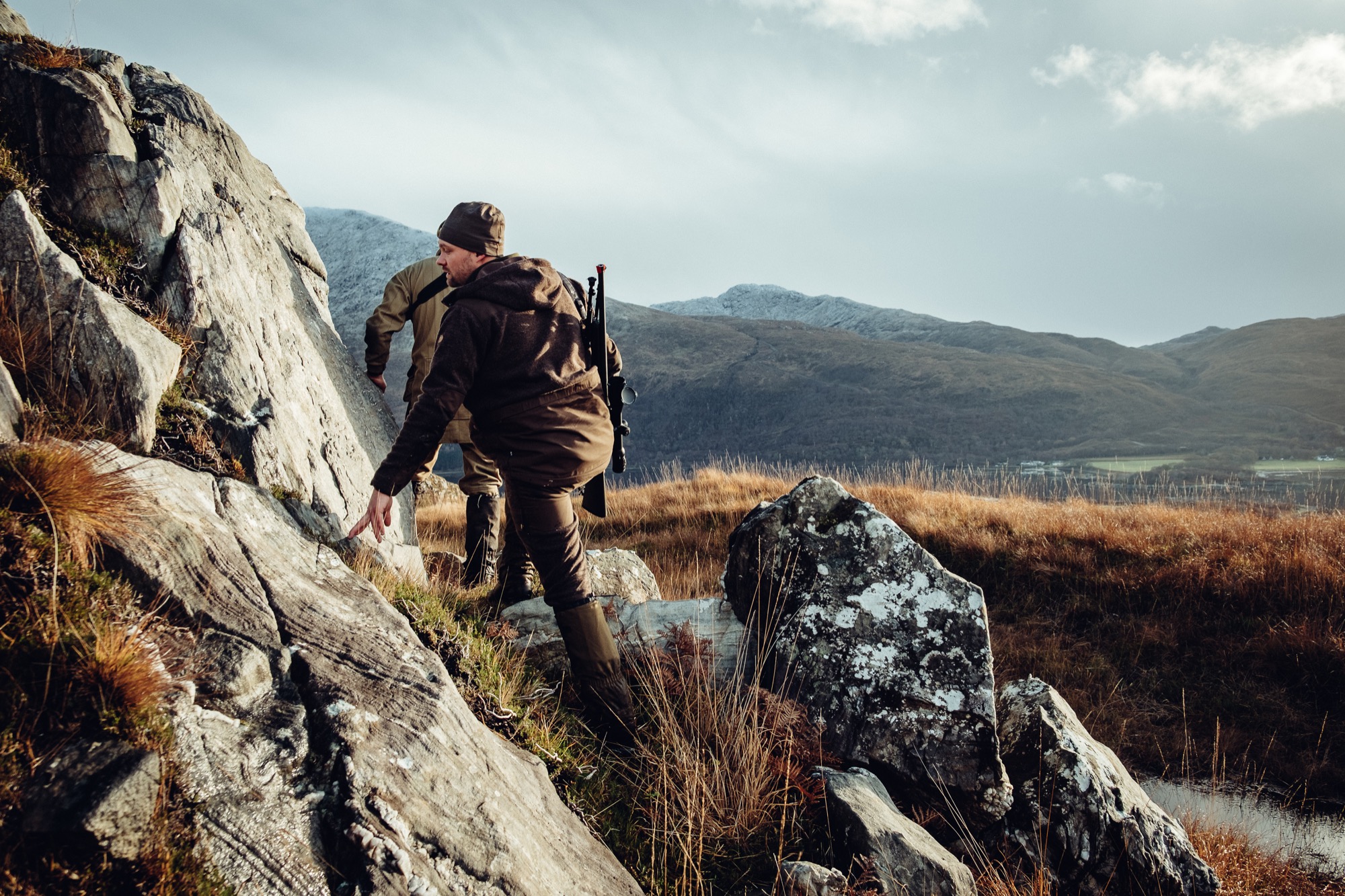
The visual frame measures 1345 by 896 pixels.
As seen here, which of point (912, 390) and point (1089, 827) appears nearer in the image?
point (1089, 827)

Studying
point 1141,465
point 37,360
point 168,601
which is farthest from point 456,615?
point 1141,465

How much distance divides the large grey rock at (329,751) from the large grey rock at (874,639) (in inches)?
76.2

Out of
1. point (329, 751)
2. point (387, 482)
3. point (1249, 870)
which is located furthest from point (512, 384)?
point (1249, 870)

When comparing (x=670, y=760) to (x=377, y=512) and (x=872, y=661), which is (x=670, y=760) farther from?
(x=377, y=512)

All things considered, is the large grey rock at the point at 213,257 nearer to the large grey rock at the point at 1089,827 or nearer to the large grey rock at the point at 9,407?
the large grey rock at the point at 9,407

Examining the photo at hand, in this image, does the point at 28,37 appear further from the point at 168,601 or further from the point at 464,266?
the point at 168,601

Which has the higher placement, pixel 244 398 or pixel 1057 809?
pixel 244 398

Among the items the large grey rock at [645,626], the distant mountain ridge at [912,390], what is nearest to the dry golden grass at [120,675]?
the large grey rock at [645,626]

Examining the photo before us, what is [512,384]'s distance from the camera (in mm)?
3826

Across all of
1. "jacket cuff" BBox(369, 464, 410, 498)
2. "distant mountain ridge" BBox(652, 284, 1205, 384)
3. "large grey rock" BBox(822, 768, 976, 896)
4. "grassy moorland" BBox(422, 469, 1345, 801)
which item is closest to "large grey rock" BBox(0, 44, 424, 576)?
"jacket cuff" BBox(369, 464, 410, 498)

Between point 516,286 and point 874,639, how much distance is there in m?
3.18

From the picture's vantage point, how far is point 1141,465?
61812mm

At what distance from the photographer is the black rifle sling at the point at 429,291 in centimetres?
620

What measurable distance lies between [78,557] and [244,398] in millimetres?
2332
